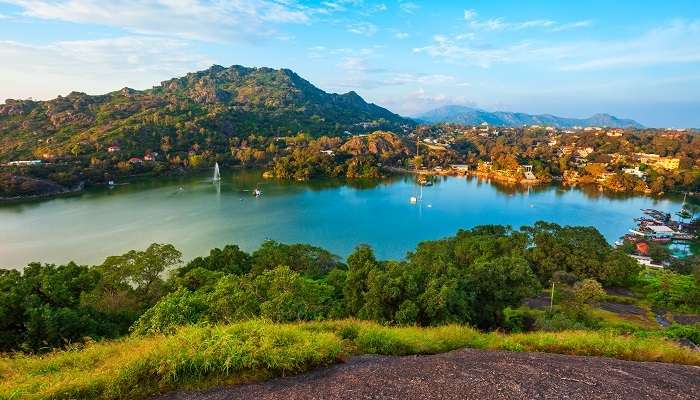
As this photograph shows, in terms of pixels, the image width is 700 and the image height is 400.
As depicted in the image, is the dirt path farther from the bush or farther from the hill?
the hill

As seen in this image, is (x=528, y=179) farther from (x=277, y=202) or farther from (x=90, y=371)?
(x=90, y=371)

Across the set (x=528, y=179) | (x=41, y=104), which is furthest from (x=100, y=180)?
(x=528, y=179)

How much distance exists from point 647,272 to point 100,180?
63.8 meters

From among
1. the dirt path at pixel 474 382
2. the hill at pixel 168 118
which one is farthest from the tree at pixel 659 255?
the hill at pixel 168 118

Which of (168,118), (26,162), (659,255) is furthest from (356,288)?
(168,118)

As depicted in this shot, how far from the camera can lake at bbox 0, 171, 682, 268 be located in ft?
101

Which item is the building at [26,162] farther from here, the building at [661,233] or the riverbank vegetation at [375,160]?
the building at [661,233]

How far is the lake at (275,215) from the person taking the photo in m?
30.8

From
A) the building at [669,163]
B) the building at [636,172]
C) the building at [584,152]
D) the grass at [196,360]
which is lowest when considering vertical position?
the building at [636,172]

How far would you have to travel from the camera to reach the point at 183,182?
5941cm

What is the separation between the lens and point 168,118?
274ft

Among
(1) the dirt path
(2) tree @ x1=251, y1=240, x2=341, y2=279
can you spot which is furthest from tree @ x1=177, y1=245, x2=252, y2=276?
(1) the dirt path

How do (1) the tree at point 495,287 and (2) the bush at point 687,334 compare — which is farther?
(1) the tree at point 495,287

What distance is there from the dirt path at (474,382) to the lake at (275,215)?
24.3m
